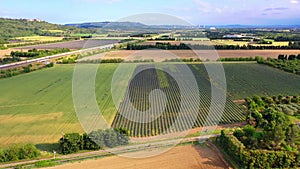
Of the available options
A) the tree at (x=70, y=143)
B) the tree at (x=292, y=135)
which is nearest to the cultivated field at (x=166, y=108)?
the tree at (x=70, y=143)

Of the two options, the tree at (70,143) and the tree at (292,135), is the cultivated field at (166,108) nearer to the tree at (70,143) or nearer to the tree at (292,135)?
the tree at (70,143)

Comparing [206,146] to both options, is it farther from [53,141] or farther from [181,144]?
[53,141]

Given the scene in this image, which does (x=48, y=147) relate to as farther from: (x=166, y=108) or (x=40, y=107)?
(x=166, y=108)

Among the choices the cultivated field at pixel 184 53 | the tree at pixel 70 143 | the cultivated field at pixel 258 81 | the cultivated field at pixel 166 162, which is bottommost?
the cultivated field at pixel 166 162

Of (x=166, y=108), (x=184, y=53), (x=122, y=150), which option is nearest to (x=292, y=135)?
(x=166, y=108)

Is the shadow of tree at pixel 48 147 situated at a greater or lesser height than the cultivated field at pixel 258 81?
lesser

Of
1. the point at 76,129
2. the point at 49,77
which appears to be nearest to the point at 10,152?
the point at 76,129
